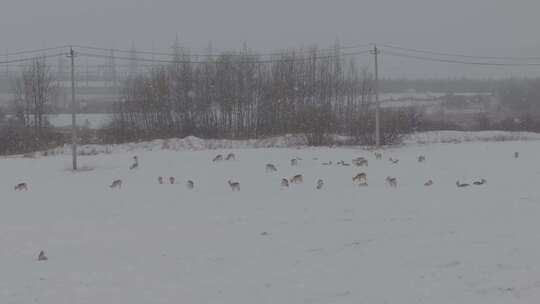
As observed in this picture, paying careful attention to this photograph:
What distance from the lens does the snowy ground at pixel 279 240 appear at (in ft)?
24.7

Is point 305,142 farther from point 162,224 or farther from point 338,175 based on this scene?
point 162,224

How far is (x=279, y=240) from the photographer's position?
10.4m

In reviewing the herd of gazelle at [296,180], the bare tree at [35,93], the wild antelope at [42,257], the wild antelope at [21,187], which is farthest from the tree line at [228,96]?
the wild antelope at [42,257]

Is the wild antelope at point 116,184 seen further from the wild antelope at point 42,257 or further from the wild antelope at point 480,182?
the wild antelope at point 480,182

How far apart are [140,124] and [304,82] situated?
13.1 meters

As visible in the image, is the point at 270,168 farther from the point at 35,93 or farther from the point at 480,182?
the point at 35,93

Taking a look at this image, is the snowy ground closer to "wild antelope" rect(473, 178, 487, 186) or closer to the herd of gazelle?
the herd of gazelle

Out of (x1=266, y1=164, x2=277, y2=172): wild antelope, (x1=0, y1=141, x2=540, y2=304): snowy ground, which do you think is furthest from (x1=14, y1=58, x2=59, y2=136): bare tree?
(x1=266, y1=164, x2=277, y2=172): wild antelope

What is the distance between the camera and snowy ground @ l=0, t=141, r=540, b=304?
24.7 ft

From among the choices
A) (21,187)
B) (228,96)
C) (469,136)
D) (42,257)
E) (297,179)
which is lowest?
(42,257)

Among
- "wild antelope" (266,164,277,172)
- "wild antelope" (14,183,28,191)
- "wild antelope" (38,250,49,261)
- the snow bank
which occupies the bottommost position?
"wild antelope" (38,250,49,261)

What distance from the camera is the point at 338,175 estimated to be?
19.3 meters

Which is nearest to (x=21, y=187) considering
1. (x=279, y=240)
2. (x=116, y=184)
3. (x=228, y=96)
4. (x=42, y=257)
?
(x=116, y=184)

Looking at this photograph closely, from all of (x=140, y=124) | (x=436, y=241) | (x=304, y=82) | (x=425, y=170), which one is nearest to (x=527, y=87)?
(x=304, y=82)
